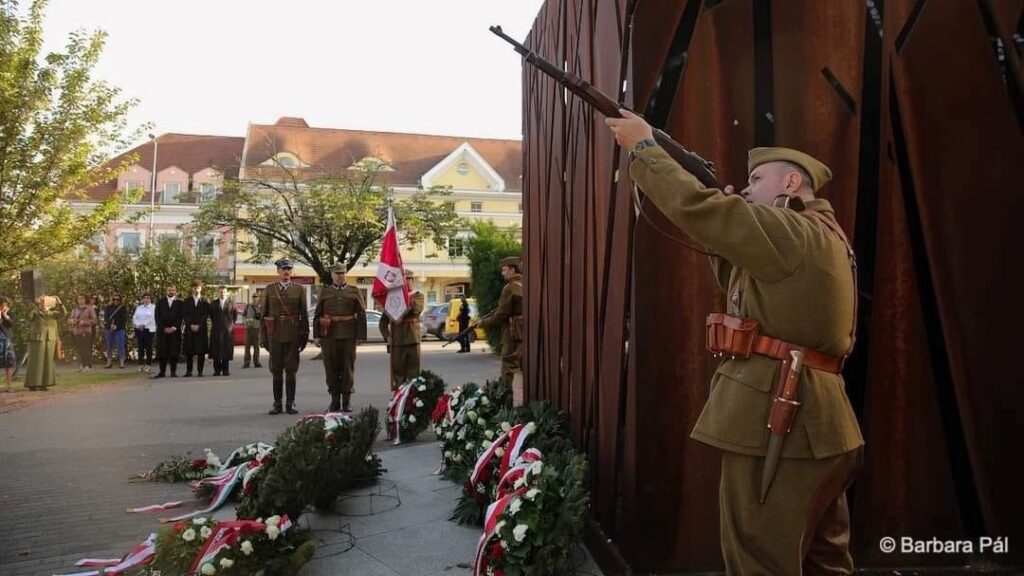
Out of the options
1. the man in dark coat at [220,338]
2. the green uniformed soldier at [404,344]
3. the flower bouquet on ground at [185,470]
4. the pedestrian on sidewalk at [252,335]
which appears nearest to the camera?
the flower bouquet on ground at [185,470]

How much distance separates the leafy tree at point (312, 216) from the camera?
81.5ft

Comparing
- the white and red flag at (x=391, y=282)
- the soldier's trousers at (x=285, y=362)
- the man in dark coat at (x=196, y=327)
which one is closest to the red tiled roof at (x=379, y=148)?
the man in dark coat at (x=196, y=327)

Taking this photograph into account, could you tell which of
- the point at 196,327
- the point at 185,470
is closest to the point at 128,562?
the point at 185,470

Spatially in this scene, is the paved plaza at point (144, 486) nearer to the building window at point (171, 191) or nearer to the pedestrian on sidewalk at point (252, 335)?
the pedestrian on sidewalk at point (252, 335)

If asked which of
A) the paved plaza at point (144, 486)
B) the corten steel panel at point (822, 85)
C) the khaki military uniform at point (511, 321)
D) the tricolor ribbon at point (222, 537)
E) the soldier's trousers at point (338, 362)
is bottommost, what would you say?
the paved plaza at point (144, 486)

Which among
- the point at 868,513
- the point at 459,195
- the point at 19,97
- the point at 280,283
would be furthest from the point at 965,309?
the point at 459,195

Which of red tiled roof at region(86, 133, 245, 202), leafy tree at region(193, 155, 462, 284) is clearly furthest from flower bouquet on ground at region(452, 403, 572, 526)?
red tiled roof at region(86, 133, 245, 202)

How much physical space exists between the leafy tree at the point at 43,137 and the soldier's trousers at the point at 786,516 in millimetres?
13914

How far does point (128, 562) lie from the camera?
12.7 ft

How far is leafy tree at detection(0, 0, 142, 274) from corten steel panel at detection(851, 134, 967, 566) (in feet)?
45.0

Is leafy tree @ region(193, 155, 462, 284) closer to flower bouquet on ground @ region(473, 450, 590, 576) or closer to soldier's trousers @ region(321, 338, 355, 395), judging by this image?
soldier's trousers @ region(321, 338, 355, 395)

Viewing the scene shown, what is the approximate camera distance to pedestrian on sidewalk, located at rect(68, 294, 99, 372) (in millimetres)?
18453

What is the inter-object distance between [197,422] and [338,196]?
16.1 meters

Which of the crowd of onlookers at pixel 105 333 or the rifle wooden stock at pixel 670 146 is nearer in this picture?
the rifle wooden stock at pixel 670 146
